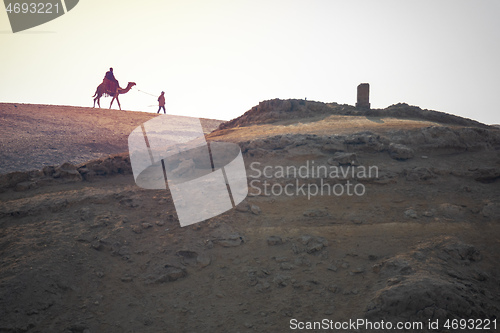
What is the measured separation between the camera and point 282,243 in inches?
235

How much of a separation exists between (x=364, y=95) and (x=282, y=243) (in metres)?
6.45

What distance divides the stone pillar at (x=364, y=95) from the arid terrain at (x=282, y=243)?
7.47 ft

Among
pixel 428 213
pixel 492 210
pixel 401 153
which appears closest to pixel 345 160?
pixel 401 153

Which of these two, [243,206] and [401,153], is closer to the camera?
[243,206]

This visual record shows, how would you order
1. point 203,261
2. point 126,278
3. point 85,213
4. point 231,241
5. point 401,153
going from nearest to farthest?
point 126,278
point 203,261
point 231,241
point 85,213
point 401,153

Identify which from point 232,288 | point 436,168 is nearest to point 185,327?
point 232,288

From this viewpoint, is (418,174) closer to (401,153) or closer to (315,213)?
(401,153)

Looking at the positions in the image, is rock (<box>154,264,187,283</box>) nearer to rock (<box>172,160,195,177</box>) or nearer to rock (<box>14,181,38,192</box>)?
rock (<box>172,160,195,177</box>)

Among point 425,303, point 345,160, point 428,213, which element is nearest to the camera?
point 425,303

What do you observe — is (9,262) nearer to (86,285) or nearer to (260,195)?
(86,285)

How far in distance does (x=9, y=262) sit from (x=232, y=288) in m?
3.03

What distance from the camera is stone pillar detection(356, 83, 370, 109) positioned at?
1094 cm

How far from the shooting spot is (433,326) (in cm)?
439

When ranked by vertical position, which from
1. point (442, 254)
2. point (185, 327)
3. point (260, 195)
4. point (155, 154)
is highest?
point (155, 154)
